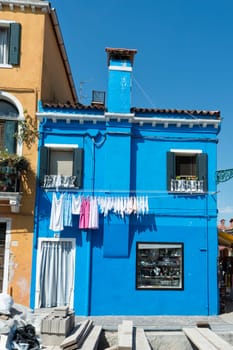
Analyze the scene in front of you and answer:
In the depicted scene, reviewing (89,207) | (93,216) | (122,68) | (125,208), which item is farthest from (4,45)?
(125,208)

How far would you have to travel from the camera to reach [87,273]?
13.0 m

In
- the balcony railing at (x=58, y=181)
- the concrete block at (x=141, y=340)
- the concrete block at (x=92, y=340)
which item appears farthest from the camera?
the balcony railing at (x=58, y=181)

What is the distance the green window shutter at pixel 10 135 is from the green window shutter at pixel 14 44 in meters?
2.26

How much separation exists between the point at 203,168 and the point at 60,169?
508 centimetres

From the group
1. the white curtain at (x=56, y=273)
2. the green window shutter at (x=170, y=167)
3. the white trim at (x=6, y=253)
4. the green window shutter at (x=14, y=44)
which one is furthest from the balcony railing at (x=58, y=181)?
the green window shutter at (x=14, y=44)

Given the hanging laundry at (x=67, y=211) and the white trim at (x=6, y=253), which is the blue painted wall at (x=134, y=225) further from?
the white trim at (x=6, y=253)

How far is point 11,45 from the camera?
14.0 m

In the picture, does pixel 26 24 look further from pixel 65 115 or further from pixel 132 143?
pixel 132 143

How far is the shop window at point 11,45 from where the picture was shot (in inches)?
549

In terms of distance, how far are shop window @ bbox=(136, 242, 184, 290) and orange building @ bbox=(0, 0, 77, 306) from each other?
3793 millimetres

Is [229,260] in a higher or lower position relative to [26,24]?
lower

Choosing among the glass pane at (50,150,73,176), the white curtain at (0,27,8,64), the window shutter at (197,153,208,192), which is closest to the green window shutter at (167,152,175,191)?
the window shutter at (197,153,208,192)

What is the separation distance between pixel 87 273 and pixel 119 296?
52.0 inches

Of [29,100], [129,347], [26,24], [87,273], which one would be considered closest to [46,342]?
[129,347]
